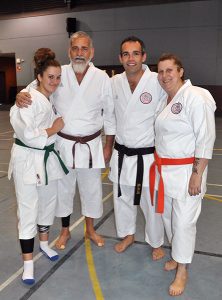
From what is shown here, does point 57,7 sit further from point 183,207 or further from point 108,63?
point 183,207

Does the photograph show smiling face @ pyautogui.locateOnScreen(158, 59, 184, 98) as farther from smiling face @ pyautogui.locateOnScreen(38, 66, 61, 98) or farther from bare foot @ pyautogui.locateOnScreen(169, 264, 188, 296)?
bare foot @ pyautogui.locateOnScreen(169, 264, 188, 296)

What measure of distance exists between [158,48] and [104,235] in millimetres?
10493

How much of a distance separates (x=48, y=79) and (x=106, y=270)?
148cm

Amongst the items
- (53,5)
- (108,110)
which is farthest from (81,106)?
(53,5)

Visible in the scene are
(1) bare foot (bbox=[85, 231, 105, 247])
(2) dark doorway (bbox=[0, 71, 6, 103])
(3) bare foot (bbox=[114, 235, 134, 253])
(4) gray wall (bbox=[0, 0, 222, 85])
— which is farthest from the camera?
(2) dark doorway (bbox=[0, 71, 6, 103])

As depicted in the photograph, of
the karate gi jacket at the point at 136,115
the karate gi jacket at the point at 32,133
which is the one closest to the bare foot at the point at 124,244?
the karate gi jacket at the point at 136,115

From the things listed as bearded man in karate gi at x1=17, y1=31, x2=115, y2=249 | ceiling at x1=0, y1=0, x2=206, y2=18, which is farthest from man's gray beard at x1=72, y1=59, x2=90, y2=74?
ceiling at x1=0, y1=0, x2=206, y2=18

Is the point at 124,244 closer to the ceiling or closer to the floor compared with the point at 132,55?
closer to the floor

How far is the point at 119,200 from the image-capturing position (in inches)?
106

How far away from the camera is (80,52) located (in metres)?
2.52

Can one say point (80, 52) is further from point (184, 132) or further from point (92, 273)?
point (92, 273)

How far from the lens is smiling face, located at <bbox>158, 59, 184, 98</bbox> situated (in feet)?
6.97

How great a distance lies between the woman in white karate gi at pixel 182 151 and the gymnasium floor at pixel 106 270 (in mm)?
177

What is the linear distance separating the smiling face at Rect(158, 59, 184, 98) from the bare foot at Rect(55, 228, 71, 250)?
5.18ft
